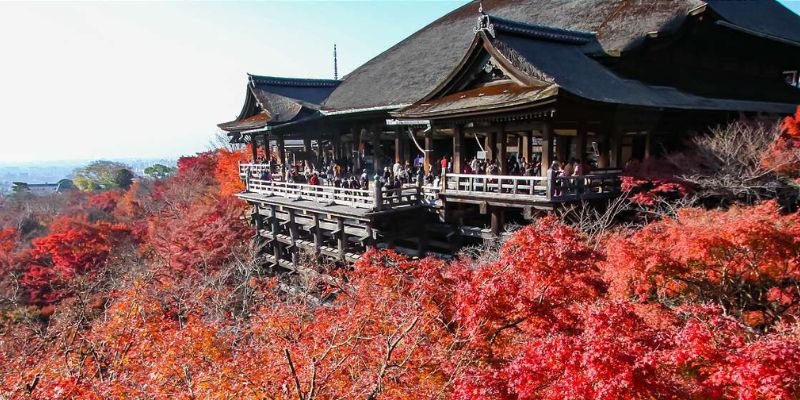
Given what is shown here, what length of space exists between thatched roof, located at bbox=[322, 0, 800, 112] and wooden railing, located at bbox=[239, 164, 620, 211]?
13.5 ft

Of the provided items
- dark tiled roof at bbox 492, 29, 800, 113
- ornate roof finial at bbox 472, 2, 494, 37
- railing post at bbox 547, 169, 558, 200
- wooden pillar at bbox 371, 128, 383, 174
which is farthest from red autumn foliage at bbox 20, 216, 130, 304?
railing post at bbox 547, 169, 558, 200

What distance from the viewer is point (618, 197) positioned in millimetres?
12453

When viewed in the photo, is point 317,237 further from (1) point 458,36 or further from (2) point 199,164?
(2) point 199,164

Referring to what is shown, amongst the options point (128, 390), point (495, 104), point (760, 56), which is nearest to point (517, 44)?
point (495, 104)

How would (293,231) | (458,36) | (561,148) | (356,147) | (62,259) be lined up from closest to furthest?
(561,148) < (293,231) < (356,147) < (458,36) < (62,259)

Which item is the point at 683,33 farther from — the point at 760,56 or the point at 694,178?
the point at 694,178

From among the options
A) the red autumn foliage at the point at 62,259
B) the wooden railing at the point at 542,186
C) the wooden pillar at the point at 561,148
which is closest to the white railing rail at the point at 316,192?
the wooden railing at the point at 542,186

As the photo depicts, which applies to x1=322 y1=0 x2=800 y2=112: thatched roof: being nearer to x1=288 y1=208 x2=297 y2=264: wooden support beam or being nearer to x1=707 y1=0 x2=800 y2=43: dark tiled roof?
x1=707 y1=0 x2=800 y2=43: dark tiled roof

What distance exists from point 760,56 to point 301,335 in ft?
74.0

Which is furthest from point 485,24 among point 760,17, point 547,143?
point 760,17

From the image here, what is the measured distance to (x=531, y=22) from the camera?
70.2 ft

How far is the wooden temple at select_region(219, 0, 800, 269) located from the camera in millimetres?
12602

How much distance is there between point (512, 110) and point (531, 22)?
→ 1144 centimetres

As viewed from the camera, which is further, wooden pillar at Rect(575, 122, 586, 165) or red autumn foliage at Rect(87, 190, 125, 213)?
red autumn foliage at Rect(87, 190, 125, 213)
